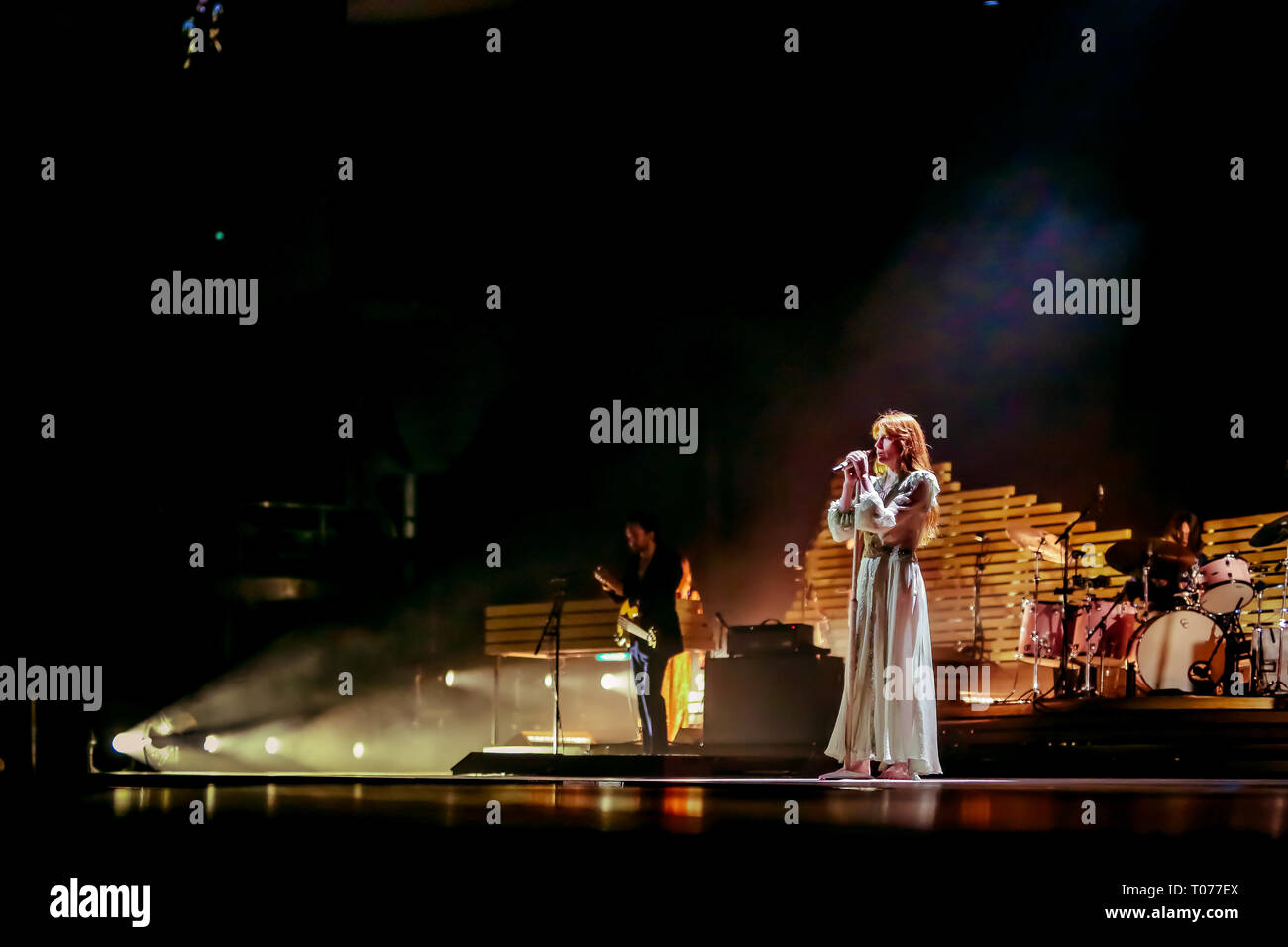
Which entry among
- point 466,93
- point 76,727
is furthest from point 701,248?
point 76,727

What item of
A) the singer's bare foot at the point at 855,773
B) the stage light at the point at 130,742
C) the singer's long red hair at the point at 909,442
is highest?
the singer's long red hair at the point at 909,442

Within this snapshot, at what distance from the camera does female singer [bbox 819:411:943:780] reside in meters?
5.54

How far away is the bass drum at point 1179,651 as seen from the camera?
8.20 metres

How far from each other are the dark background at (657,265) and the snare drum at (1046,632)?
3.79 feet

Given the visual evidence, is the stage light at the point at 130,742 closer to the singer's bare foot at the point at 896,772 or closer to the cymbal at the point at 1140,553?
the singer's bare foot at the point at 896,772

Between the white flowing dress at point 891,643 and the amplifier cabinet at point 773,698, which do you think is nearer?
A: the white flowing dress at point 891,643

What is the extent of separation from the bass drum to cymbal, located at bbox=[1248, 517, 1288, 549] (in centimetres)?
60

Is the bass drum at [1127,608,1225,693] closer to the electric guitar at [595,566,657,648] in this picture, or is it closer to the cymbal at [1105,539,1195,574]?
the cymbal at [1105,539,1195,574]

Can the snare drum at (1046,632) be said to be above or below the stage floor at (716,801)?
above

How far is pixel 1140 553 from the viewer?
8.61 m

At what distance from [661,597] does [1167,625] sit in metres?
3.41

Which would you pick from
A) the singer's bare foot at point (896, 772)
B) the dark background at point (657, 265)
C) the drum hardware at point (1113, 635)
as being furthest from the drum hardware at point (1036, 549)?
the singer's bare foot at point (896, 772)

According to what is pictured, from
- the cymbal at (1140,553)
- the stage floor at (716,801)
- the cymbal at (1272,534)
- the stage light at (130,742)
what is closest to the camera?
the stage floor at (716,801)
